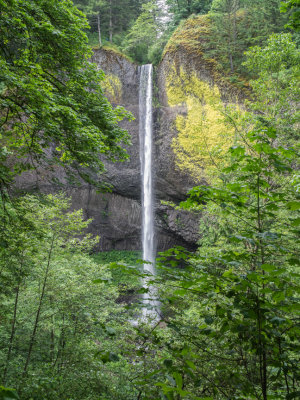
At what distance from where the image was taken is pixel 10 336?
6355mm

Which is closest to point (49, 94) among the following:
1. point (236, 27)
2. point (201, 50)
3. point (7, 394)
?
point (7, 394)

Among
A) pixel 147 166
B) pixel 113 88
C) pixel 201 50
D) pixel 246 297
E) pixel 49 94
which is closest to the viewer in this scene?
pixel 246 297

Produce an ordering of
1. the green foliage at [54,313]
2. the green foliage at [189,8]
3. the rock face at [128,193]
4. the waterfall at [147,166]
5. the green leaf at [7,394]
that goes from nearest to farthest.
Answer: the green leaf at [7,394]
the green foliage at [54,313]
the rock face at [128,193]
the waterfall at [147,166]
the green foliage at [189,8]

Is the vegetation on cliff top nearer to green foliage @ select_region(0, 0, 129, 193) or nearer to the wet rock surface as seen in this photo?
green foliage @ select_region(0, 0, 129, 193)

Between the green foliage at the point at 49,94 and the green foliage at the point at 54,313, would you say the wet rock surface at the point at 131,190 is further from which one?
the green foliage at the point at 49,94

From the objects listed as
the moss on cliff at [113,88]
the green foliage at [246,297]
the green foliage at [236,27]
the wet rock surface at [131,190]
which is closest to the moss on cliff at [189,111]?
the wet rock surface at [131,190]

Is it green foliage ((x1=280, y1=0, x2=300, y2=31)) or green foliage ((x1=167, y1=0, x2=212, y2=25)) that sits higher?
green foliage ((x1=167, y1=0, x2=212, y2=25))

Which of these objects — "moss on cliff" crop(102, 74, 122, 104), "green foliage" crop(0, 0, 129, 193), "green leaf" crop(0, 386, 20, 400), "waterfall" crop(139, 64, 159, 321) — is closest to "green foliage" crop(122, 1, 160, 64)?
"waterfall" crop(139, 64, 159, 321)

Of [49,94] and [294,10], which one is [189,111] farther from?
[294,10]

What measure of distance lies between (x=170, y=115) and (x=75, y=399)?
1561 cm

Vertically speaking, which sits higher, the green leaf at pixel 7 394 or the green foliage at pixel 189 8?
the green foliage at pixel 189 8

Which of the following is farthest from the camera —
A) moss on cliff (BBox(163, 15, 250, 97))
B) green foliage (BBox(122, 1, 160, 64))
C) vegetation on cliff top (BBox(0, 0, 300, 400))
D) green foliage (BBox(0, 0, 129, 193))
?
green foliage (BBox(122, 1, 160, 64))

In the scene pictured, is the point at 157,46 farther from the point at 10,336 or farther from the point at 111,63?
the point at 10,336

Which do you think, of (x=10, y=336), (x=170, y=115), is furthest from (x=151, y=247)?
(x=10, y=336)
